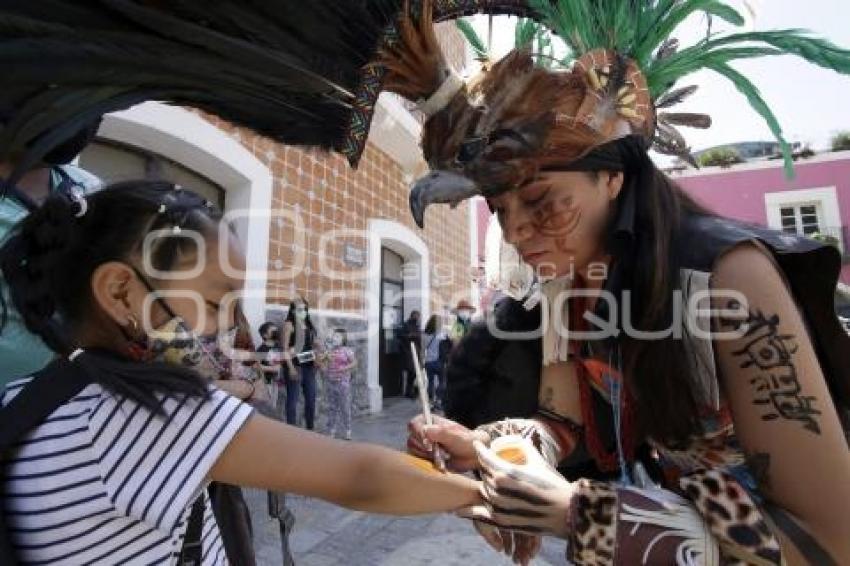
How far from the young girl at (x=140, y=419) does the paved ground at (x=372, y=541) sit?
2.43 m

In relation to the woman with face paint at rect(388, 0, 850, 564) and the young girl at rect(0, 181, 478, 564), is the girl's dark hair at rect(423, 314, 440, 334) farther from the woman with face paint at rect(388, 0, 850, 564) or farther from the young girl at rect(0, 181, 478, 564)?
the young girl at rect(0, 181, 478, 564)

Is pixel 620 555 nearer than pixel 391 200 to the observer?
Yes

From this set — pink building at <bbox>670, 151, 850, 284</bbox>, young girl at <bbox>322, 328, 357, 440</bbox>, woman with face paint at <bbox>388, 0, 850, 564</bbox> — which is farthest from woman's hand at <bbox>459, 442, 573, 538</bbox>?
pink building at <bbox>670, 151, 850, 284</bbox>

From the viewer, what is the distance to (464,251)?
13.5 meters

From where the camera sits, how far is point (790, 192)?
18.1 metres

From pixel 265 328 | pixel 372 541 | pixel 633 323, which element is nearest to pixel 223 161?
pixel 265 328

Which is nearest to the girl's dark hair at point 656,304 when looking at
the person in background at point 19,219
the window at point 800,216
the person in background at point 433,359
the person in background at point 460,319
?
the person in background at point 19,219

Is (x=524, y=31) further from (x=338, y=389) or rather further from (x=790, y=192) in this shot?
(x=790, y=192)

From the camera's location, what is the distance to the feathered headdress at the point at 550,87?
4.50 ft

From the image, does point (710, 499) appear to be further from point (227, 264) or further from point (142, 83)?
point (142, 83)

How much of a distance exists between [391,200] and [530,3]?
8.17 meters

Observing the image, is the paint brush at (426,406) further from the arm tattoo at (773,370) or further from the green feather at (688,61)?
the green feather at (688,61)

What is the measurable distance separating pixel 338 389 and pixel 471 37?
529 centimetres

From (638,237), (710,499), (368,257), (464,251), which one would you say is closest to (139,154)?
(368,257)
